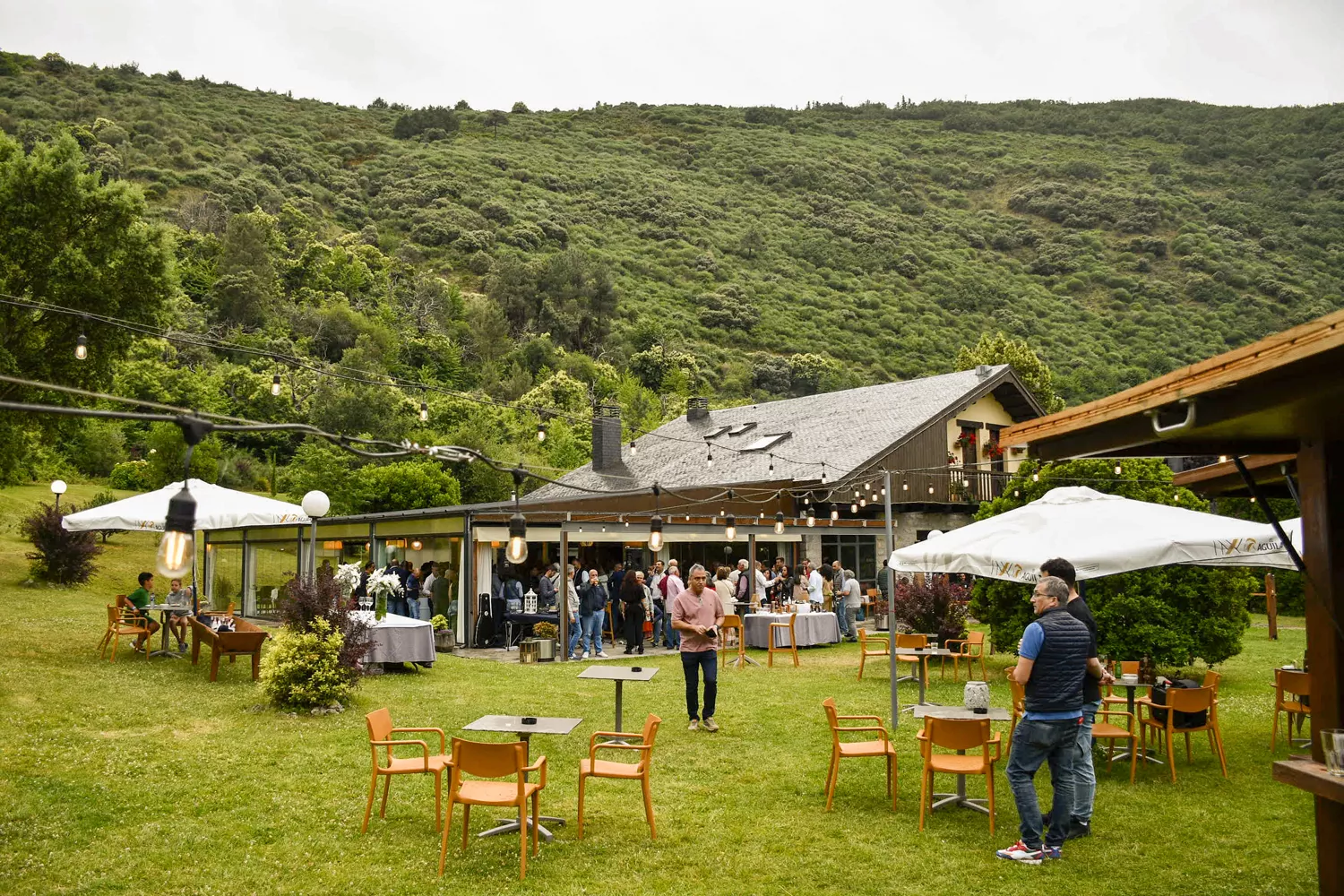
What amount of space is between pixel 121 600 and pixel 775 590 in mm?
12135

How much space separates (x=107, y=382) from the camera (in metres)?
20.5

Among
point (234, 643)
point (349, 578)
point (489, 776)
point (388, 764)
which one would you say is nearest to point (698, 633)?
point (388, 764)

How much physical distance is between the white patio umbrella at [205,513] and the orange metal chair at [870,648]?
27.0ft

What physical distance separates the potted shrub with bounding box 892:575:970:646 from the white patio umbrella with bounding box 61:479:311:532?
9.10 m

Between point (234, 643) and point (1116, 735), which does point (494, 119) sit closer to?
point (234, 643)

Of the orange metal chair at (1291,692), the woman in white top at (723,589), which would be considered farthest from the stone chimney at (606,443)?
the orange metal chair at (1291,692)

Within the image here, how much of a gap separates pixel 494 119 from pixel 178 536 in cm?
11415

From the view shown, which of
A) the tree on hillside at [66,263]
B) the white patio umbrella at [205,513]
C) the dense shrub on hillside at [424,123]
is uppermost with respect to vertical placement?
the dense shrub on hillside at [424,123]

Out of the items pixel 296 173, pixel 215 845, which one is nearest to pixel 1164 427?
pixel 215 845

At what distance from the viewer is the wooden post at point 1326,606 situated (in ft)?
13.7

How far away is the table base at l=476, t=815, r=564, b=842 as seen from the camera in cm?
625

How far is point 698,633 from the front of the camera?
9383 millimetres

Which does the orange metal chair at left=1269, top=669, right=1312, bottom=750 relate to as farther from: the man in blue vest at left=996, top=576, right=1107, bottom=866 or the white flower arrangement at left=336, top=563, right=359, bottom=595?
the white flower arrangement at left=336, top=563, right=359, bottom=595

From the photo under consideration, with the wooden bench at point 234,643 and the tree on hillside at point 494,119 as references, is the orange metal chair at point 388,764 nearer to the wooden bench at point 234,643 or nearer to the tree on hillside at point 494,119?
the wooden bench at point 234,643
